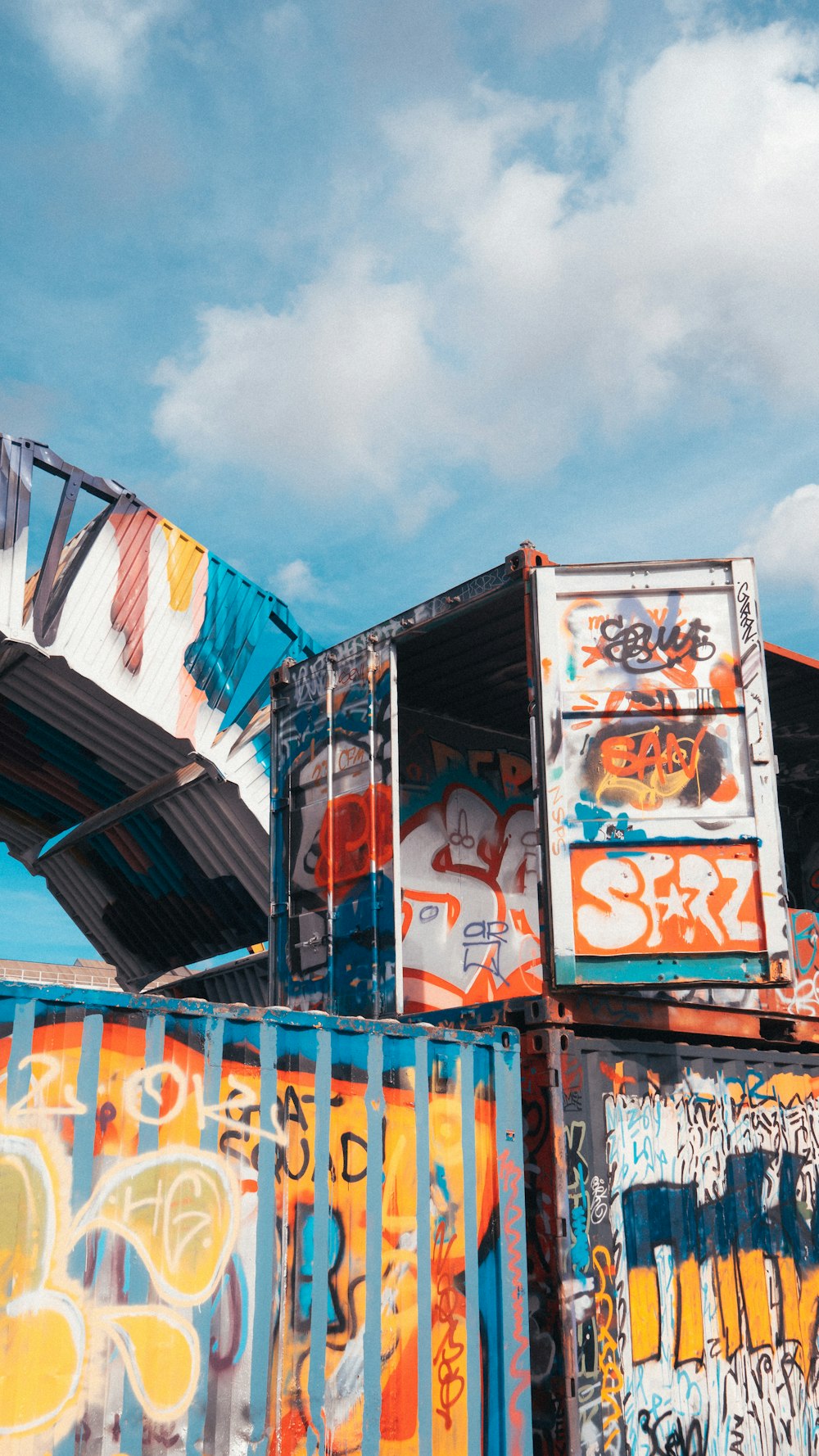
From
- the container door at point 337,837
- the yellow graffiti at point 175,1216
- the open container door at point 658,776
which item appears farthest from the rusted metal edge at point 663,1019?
the yellow graffiti at point 175,1216

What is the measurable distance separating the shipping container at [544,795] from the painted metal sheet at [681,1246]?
73cm

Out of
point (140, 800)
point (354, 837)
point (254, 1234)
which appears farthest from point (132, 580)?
point (254, 1234)

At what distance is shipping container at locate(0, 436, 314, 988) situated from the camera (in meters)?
15.4

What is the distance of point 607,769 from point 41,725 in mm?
10892

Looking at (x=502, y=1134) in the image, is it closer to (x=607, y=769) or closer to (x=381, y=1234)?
(x=381, y=1234)

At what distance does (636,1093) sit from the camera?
789cm

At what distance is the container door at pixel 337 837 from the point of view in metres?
9.57

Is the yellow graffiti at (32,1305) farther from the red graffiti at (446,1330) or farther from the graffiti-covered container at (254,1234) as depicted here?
the red graffiti at (446,1330)

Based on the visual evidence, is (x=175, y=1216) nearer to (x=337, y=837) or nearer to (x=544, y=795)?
(x=544, y=795)

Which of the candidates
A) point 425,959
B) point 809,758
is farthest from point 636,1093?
point 809,758

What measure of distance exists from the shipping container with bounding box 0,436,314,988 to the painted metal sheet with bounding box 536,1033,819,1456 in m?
9.84

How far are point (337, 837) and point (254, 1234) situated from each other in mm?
4760

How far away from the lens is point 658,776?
825cm

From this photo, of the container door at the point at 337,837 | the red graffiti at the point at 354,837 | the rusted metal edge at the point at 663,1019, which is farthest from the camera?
the red graffiti at the point at 354,837
